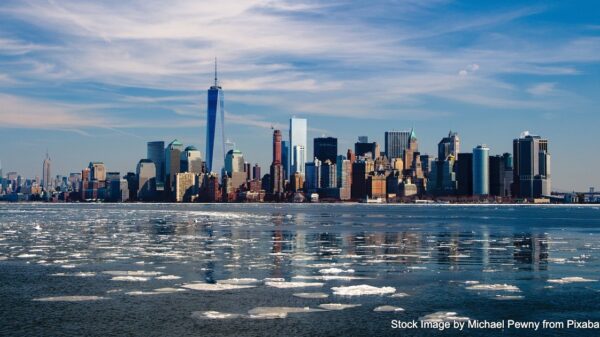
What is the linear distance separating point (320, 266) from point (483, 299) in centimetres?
1443

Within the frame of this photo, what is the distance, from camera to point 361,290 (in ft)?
107

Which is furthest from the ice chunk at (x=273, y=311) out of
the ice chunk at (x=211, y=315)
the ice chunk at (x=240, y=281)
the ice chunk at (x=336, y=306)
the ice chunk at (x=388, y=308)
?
the ice chunk at (x=240, y=281)

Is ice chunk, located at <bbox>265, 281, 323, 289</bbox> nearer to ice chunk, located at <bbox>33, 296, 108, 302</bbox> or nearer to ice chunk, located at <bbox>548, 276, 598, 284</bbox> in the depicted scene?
ice chunk, located at <bbox>33, 296, 108, 302</bbox>

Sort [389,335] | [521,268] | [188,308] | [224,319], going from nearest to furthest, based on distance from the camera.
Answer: [389,335] < [224,319] < [188,308] < [521,268]

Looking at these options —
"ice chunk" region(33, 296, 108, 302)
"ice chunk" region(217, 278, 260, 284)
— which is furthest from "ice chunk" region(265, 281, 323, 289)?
"ice chunk" region(33, 296, 108, 302)

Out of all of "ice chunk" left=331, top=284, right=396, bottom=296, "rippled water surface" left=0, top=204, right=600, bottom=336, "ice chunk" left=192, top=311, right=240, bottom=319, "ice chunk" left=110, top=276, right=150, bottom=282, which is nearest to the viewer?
"rippled water surface" left=0, top=204, right=600, bottom=336

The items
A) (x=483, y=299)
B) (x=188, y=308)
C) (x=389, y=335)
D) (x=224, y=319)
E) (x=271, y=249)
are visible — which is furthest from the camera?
(x=271, y=249)

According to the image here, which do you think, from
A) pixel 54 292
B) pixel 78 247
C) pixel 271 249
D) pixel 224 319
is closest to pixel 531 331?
pixel 224 319

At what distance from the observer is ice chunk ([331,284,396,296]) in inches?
A: 1251

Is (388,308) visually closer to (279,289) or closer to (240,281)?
(279,289)

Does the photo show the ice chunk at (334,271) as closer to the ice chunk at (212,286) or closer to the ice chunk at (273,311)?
the ice chunk at (212,286)

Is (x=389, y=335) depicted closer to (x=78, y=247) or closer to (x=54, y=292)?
(x=54, y=292)

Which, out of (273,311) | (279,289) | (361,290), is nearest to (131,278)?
(279,289)

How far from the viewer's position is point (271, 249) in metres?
56.2
